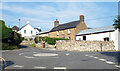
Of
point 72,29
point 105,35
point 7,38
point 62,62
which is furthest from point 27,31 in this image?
point 62,62

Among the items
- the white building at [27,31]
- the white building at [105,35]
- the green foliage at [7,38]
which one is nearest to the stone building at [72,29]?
the white building at [105,35]

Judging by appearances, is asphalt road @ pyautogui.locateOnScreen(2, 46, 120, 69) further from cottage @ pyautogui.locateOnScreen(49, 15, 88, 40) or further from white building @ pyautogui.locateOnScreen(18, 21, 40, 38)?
white building @ pyautogui.locateOnScreen(18, 21, 40, 38)

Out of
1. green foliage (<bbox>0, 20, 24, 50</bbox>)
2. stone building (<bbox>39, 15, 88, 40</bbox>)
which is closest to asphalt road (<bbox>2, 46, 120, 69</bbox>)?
green foliage (<bbox>0, 20, 24, 50</bbox>)

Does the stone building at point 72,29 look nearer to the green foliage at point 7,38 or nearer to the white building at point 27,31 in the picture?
the green foliage at point 7,38

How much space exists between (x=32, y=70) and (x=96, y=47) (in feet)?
60.6

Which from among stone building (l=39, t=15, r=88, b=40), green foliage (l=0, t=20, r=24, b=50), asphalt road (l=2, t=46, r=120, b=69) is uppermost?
stone building (l=39, t=15, r=88, b=40)

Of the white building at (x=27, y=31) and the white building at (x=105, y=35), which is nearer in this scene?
the white building at (x=105, y=35)

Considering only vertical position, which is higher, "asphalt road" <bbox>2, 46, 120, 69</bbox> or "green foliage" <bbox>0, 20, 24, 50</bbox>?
"green foliage" <bbox>0, 20, 24, 50</bbox>

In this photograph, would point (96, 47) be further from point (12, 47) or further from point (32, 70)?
point (32, 70)

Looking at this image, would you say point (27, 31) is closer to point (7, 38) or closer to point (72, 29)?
point (72, 29)

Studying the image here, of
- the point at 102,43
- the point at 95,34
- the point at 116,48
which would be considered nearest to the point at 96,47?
the point at 102,43

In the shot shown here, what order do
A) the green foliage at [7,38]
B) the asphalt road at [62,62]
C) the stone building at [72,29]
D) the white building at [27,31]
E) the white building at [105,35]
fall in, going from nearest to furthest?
1. the asphalt road at [62,62]
2. the green foliage at [7,38]
3. the white building at [105,35]
4. the stone building at [72,29]
5. the white building at [27,31]

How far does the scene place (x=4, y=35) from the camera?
76.0 feet

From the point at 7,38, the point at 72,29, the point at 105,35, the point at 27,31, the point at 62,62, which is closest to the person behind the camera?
the point at 62,62
